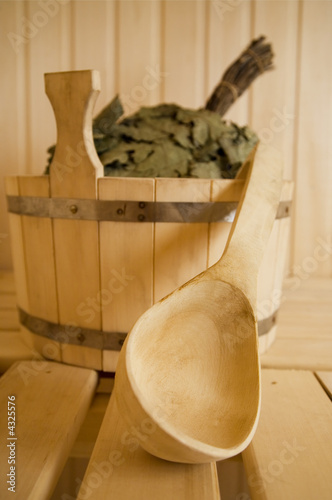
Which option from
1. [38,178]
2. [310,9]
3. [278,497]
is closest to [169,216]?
[38,178]

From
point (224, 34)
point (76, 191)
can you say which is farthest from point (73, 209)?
point (224, 34)

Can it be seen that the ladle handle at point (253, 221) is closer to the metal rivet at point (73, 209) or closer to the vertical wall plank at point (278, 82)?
the metal rivet at point (73, 209)

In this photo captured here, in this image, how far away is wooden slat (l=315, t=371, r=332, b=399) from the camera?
43.2 inches

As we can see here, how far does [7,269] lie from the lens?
2.27 m

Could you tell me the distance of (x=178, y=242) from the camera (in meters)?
1.10

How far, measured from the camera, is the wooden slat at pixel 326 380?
1098 mm

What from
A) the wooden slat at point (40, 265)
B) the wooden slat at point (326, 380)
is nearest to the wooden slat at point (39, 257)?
the wooden slat at point (40, 265)

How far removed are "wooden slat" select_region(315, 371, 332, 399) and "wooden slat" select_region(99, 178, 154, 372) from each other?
0.48 metres

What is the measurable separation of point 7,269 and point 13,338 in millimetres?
950

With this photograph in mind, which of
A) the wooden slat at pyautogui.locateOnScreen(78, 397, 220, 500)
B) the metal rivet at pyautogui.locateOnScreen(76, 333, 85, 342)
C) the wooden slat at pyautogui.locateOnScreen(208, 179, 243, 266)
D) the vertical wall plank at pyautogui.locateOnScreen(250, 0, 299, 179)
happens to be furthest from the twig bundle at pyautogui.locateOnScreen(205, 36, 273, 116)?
the wooden slat at pyautogui.locateOnScreen(78, 397, 220, 500)

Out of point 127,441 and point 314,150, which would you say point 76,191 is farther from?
point 314,150

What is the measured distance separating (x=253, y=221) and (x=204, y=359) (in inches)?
13.3

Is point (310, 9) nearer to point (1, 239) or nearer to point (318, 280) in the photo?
point (318, 280)

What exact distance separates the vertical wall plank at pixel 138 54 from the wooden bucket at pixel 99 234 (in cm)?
106
